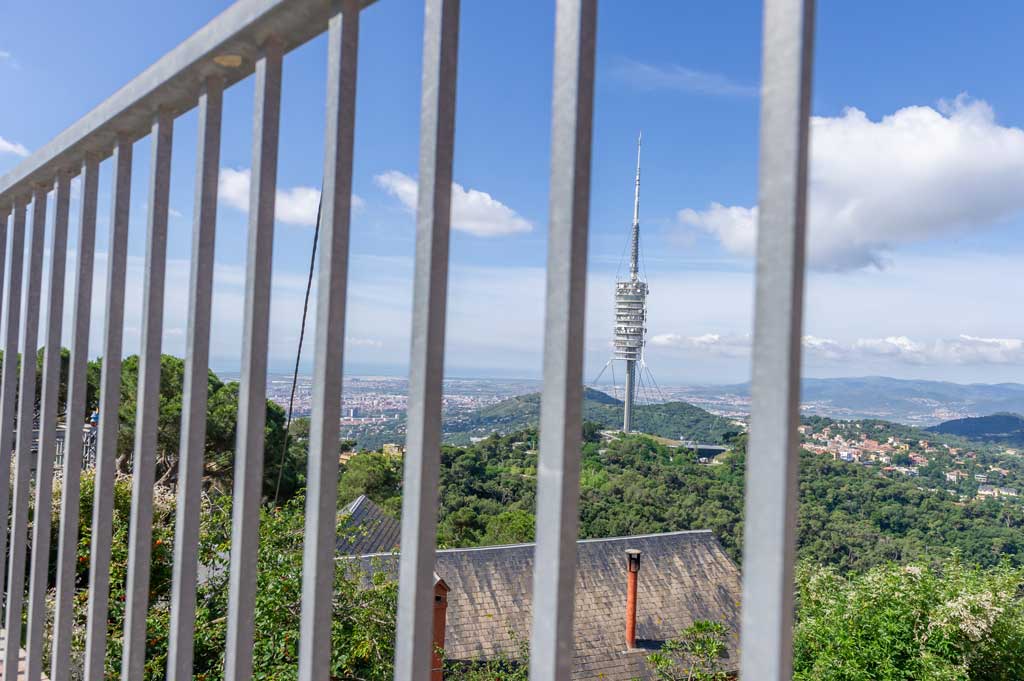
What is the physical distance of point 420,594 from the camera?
56 centimetres

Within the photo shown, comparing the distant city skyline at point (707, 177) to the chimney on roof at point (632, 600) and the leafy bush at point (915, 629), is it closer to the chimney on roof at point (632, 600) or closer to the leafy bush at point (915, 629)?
the chimney on roof at point (632, 600)

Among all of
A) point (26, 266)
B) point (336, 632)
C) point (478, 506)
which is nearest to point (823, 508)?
point (478, 506)

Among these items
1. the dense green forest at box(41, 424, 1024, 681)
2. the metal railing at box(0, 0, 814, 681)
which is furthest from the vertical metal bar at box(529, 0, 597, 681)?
the dense green forest at box(41, 424, 1024, 681)

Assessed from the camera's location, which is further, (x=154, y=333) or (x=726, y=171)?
(x=726, y=171)

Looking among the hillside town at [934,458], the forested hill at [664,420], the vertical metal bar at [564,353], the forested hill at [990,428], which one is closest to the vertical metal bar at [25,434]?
the vertical metal bar at [564,353]

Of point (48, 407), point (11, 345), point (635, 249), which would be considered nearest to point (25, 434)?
point (48, 407)

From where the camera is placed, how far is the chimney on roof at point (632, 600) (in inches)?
545

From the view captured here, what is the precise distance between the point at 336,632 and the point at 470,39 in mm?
5610

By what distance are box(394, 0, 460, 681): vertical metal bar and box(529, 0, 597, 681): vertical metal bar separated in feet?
0.40

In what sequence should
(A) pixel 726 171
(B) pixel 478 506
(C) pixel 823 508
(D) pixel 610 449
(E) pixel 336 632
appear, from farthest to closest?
(A) pixel 726 171
(B) pixel 478 506
(C) pixel 823 508
(D) pixel 610 449
(E) pixel 336 632

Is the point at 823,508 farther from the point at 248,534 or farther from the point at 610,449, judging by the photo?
the point at 248,534

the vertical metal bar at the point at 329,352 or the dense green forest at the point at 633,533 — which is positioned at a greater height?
the vertical metal bar at the point at 329,352

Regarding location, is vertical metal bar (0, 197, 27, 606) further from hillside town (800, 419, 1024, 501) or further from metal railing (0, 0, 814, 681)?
hillside town (800, 419, 1024, 501)

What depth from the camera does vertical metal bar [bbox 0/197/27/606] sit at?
138 cm
